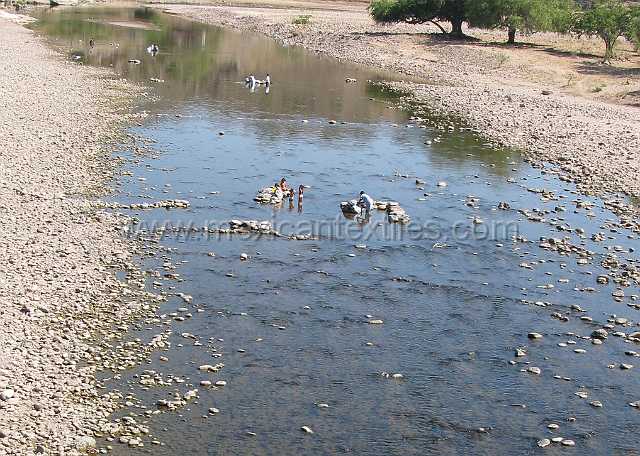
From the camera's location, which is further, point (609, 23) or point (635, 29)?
point (609, 23)

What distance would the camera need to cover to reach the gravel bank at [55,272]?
15.1m

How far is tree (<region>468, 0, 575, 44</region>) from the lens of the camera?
7319 cm

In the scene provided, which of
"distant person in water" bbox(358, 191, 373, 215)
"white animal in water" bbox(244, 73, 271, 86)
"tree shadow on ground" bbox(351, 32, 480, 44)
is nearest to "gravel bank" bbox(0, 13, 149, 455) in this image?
"distant person in water" bbox(358, 191, 373, 215)

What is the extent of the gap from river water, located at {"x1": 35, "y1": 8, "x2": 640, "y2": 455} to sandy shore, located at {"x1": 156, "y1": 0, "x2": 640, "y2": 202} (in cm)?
284

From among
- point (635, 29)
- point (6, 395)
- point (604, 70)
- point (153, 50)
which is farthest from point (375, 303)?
point (153, 50)

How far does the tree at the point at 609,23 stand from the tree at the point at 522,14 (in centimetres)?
479

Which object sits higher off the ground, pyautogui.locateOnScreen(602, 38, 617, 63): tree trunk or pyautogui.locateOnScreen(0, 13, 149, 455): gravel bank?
pyautogui.locateOnScreen(602, 38, 617, 63): tree trunk

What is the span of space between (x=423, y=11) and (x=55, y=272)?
224 ft

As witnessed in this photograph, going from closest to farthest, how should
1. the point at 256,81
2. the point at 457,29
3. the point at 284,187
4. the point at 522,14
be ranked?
the point at 284,187, the point at 256,81, the point at 522,14, the point at 457,29

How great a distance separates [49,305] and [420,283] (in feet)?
31.8

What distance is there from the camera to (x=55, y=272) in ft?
68.8

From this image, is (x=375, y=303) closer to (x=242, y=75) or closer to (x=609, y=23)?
(x=242, y=75)

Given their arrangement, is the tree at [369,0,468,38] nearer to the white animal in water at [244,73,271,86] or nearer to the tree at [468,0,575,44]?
the tree at [468,0,575,44]

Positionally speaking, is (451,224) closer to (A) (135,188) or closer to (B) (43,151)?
(A) (135,188)
